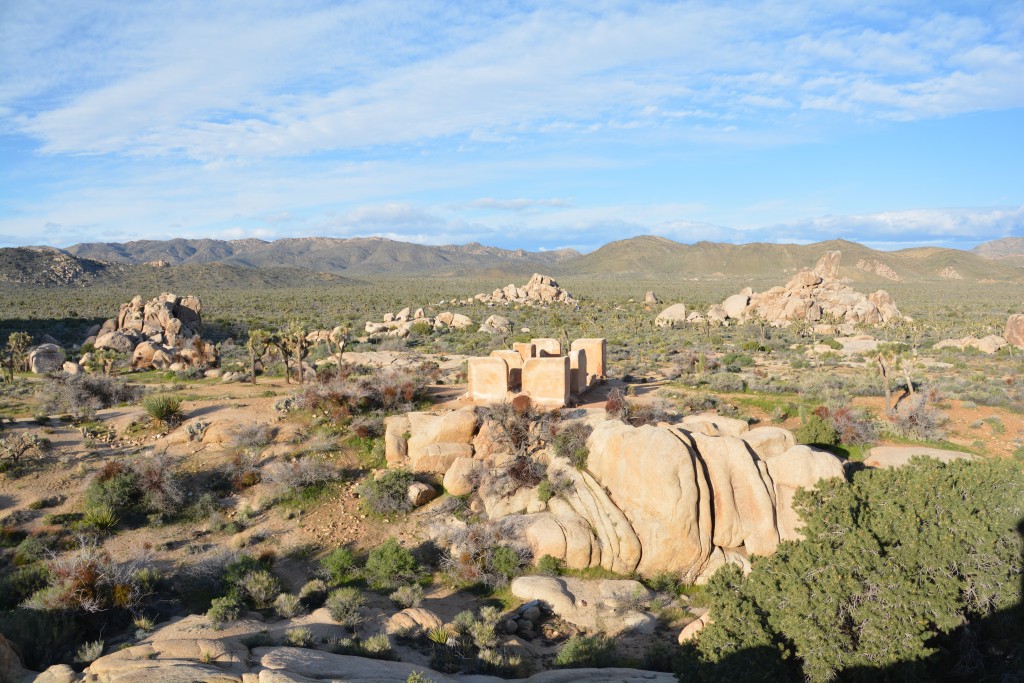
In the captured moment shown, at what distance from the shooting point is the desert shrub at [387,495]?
17.3 m

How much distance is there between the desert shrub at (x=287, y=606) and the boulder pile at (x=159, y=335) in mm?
25223

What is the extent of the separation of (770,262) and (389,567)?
504 feet

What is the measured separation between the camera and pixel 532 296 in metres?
75.2

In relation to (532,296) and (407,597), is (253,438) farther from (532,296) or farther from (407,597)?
(532,296)

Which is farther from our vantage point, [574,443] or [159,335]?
[159,335]

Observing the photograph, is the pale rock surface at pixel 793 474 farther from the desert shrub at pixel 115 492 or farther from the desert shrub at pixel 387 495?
the desert shrub at pixel 115 492

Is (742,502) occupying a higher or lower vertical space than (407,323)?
lower

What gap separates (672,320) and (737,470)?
4239 cm

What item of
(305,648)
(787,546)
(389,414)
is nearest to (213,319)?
(389,414)

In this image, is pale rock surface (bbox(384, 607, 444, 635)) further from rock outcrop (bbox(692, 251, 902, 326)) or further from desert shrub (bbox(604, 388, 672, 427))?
rock outcrop (bbox(692, 251, 902, 326))

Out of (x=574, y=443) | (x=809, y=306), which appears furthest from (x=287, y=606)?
(x=809, y=306)

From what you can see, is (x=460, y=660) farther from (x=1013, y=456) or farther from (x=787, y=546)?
(x=1013, y=456)

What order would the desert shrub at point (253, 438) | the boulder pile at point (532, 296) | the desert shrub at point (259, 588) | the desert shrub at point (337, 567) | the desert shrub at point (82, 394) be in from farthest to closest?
the boulder pile at point (532, 296), the desert shrub at point (82, 394), the desert shrub at point (253, 438), the desert shrub at point (337, 567), the desert shrub at point (259, 588)

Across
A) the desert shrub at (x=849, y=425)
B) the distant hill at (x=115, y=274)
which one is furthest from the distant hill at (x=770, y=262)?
the desert shrub at (x=849, y=425)
